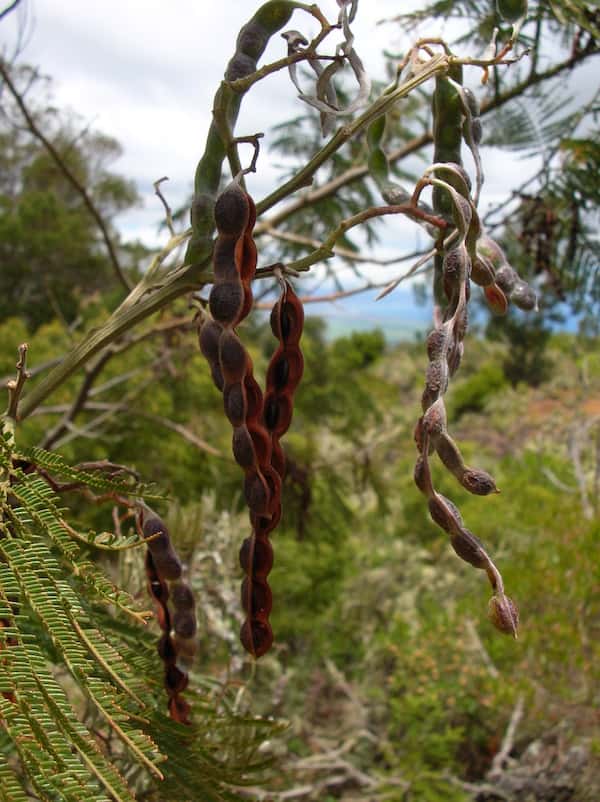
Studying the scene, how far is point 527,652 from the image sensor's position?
3.38m

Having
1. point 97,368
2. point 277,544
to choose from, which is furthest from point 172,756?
point 277,544

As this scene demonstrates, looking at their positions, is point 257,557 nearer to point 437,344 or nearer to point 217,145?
point 437,344

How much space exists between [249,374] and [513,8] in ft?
1.53

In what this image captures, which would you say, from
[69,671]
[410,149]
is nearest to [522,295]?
[69,671]

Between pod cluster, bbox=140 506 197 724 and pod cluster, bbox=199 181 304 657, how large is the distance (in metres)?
0.12

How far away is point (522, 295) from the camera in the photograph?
2.32ft

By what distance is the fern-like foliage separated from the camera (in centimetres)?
46

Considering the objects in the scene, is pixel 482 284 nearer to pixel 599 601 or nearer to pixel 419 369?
pixel 599 601

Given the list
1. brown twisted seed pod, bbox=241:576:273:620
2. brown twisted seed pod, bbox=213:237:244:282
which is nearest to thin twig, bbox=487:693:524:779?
brown twisted seed pod, bbox=241:576:273:620

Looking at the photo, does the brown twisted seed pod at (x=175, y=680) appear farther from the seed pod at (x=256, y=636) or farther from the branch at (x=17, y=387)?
the branch at (x=17, y=387)

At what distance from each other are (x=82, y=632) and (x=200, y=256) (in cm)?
31

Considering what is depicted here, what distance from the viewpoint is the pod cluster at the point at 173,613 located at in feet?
2.26

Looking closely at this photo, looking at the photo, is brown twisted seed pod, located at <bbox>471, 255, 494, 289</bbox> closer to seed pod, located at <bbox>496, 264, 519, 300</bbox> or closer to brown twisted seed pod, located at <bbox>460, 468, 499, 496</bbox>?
seed pod, located at <bbox>496, 264, 519, 300</bbox>

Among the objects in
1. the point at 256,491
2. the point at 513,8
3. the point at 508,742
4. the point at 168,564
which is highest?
the point at 513,8
